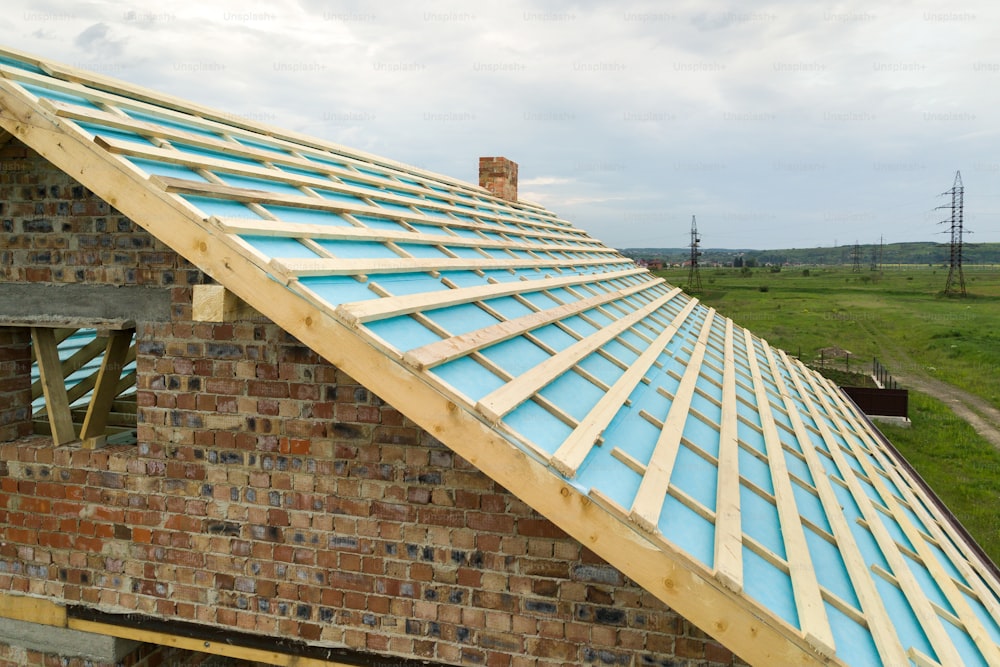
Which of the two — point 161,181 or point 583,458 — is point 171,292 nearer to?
point 161,181

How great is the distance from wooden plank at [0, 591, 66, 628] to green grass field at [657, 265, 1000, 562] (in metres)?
15.7

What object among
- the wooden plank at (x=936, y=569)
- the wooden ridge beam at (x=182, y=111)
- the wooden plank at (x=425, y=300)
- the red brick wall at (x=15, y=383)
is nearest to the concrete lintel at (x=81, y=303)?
the red brick wall at (x=15, y=383)

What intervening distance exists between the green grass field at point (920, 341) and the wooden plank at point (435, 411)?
14.0 meters

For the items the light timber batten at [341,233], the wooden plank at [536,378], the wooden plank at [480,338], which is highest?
the light timber batten at [341,233]

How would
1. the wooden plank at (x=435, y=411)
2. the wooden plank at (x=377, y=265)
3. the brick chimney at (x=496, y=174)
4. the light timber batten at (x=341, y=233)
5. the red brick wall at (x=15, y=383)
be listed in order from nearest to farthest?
1. the wooden plank at (x=435, y=411)
2. the wooden plank at (x=377, y=265)
3. the light timber batten at (x=341, y=233)
4. the red brick wall at (x=15, y=383)
5. the brick chimney at (x=496, y=174)

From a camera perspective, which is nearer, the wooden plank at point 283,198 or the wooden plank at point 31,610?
the wooden plank at point 283,198

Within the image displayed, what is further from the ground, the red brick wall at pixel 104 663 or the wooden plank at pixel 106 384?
the wooden plank at pixel 106 384

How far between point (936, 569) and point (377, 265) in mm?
4691

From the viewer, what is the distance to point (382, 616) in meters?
3.95

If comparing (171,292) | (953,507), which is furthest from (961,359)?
(171,292)

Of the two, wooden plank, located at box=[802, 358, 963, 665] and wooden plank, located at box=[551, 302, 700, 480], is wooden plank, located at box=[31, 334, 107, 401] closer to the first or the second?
wooden plank, located at box=[551, 302, 700, 480]

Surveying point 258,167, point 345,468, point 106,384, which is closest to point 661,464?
point 345,468

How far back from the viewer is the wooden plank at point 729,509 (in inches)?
109

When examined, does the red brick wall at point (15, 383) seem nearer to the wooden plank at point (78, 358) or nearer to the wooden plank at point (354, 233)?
the wooden plank at point (78, 358)
